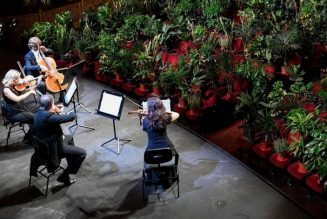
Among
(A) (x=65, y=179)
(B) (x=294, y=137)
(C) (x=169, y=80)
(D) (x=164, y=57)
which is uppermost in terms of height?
(D) (x=164, y=57)

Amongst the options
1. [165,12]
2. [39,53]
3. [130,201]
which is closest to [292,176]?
[130,201]

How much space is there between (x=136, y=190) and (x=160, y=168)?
0.61 m

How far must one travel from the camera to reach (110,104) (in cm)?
701

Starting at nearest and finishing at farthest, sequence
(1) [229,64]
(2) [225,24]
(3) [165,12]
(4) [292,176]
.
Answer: (4) [292,176]
(1) [229,64]
(2) [225,24]
(3) [165,12]

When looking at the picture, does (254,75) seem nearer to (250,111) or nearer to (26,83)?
(250,111)

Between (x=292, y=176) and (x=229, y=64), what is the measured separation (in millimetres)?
2417

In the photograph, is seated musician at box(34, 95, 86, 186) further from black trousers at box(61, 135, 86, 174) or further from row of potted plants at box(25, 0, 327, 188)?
row of potted plants at box(25, 0, 327, 188)

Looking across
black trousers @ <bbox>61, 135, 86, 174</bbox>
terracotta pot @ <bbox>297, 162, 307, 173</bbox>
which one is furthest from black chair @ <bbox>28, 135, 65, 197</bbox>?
terracotta pot @ <bbox>297, 162, 307, 173</bbox>

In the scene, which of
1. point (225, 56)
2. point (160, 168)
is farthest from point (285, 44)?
point (160, 168)

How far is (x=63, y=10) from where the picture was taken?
12.6m

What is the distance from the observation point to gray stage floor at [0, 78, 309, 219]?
610cm

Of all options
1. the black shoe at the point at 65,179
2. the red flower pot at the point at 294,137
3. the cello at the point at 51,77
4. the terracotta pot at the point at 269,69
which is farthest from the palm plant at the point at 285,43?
the black shoe at the point at 65,179

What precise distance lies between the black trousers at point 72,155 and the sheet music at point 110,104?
2.38ft

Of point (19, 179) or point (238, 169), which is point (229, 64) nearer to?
point (238, 169)
